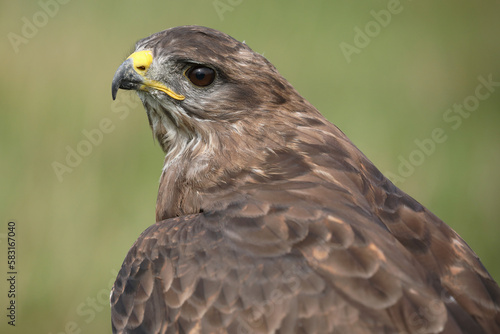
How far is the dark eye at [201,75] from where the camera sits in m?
3.99

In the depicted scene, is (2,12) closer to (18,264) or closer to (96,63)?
(96,63)

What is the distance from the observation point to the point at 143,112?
7.30 metres

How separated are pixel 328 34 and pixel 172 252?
211 inches

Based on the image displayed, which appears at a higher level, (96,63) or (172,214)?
(172,214)

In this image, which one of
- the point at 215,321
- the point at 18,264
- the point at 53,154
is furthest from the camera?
the point at 53,154

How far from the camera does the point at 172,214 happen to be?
156 inches

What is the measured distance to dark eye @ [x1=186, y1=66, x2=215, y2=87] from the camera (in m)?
3.99

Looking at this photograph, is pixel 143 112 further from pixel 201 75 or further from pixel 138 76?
pixel 201 75

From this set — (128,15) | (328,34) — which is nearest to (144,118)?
(128,15)
